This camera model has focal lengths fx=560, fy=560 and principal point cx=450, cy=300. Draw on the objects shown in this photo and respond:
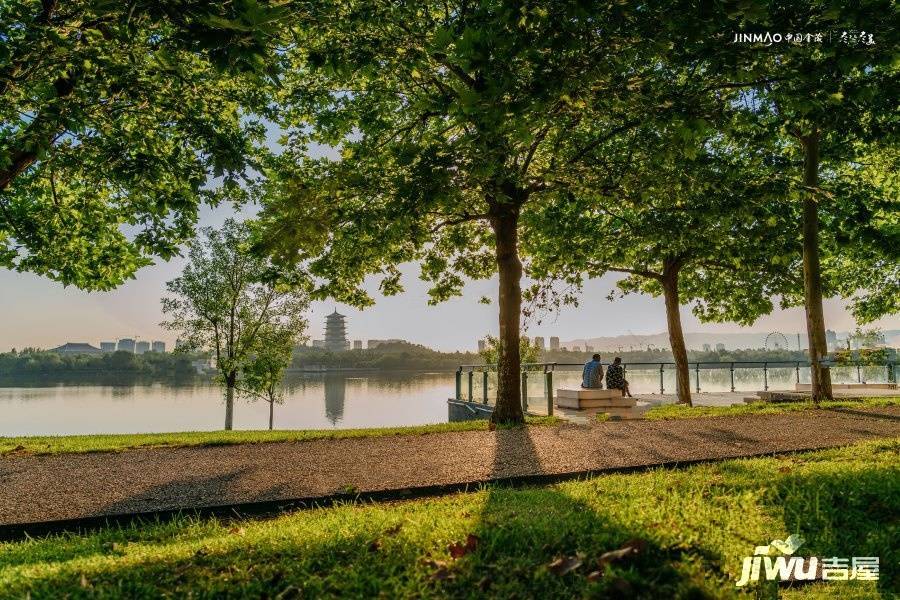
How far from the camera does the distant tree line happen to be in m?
107

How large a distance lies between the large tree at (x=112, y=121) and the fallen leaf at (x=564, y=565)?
3.89m

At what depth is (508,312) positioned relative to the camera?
1216cm

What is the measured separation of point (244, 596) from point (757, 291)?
22.2 metres

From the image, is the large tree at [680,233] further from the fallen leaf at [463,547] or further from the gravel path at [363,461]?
the fallen leaf at [463,547]

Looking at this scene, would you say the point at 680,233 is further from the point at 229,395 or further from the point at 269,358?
the point at 229,395

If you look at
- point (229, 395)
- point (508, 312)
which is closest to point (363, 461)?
point (508, 312)

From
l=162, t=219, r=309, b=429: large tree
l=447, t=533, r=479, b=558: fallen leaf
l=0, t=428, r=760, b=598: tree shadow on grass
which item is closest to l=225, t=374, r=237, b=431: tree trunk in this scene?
l=162, t=219, r=309, b=429: large tree

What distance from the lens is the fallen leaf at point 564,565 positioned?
10.2ft

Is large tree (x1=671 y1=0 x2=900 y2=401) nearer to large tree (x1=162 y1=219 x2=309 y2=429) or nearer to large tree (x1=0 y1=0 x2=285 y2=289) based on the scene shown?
large tree (x1=0 y1=0 x2=285 y2=289)

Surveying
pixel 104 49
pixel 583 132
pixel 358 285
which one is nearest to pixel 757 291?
pixel 583 132

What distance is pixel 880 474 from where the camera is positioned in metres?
5.27

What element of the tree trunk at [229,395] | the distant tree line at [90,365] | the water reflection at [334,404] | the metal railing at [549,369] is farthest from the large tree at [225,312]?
the distant tree line at [90,365]

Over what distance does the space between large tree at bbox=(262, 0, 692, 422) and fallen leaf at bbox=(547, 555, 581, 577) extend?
350 cm

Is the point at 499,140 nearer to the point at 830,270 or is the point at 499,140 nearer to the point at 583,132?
the point at 583,132
